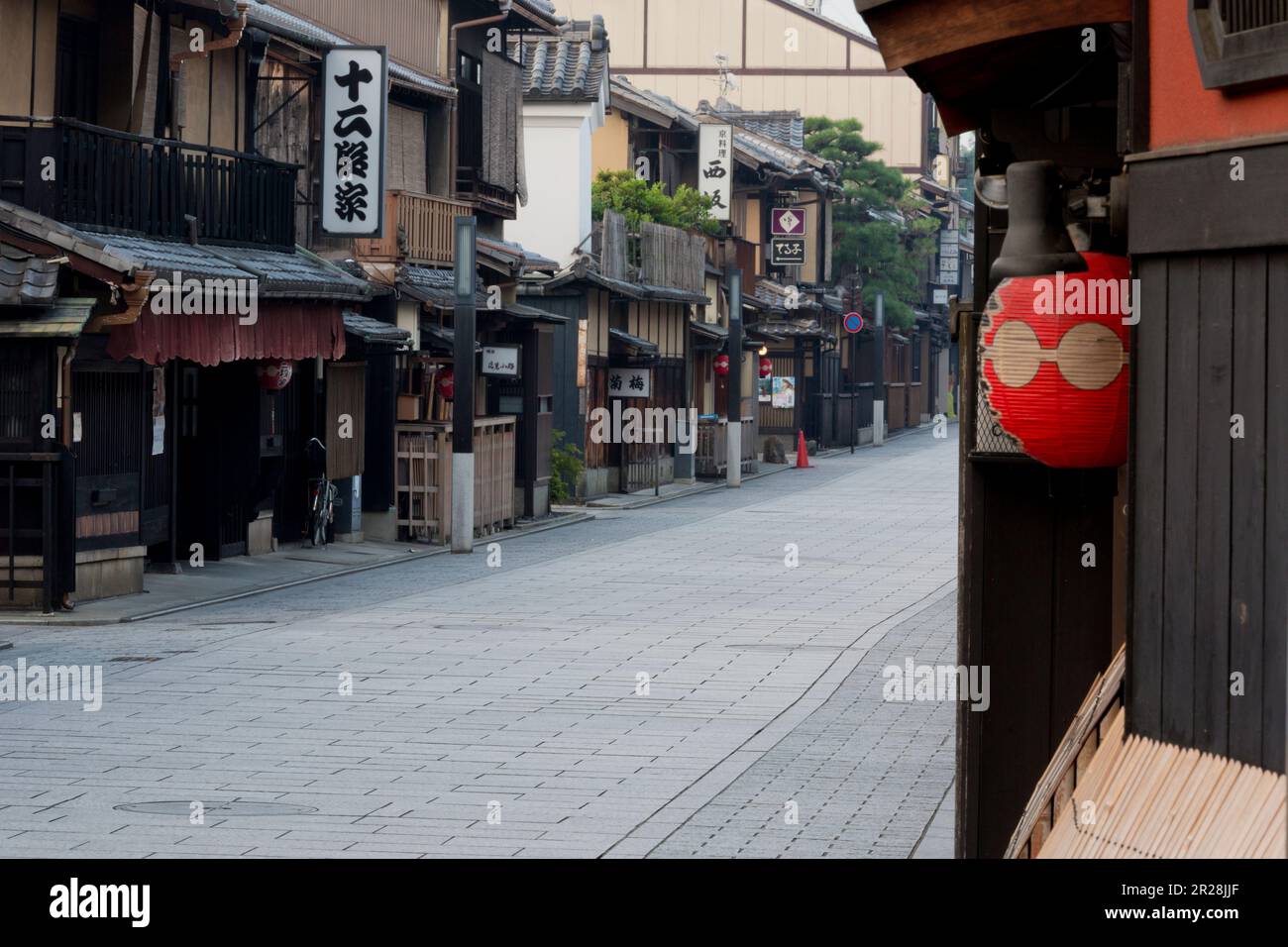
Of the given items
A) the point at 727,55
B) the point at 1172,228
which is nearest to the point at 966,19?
the point at 1172,228

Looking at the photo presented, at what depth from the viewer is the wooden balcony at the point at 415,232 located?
28531mm

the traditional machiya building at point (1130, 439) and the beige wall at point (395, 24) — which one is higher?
the beige wall at point (395, 24)

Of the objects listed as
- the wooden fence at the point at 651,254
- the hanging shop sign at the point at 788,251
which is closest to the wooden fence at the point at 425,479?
the wooden fence at the point at 651,254

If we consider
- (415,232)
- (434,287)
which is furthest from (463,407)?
(415,232)

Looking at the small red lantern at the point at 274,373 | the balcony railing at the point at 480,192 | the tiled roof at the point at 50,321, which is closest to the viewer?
the tiled roof at the point at 50,321

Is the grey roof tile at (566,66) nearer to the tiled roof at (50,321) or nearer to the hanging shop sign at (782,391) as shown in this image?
the hanging shop sign at (782,391)

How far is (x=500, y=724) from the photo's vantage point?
44.0 feet

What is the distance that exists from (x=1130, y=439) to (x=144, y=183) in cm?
1731

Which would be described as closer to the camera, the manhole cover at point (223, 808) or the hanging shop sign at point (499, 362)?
the manhole cover at point (223, 808)

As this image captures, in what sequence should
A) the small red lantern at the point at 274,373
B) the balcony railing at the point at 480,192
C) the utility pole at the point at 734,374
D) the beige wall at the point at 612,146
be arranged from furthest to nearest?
1. the beige wall at the point at 612,146
2. the utility pole at the point at 734,374
3. the balcony railing at the point at 480,192
4. the small red lantern at the point at 274,373

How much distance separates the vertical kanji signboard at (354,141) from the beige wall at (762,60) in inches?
1737

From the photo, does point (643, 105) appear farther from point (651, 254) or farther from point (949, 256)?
point (949, 256)

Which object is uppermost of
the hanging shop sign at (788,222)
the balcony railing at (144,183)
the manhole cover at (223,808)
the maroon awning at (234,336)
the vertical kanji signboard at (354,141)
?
the hanging shop sign at (788,222)

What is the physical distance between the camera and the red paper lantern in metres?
6.35
